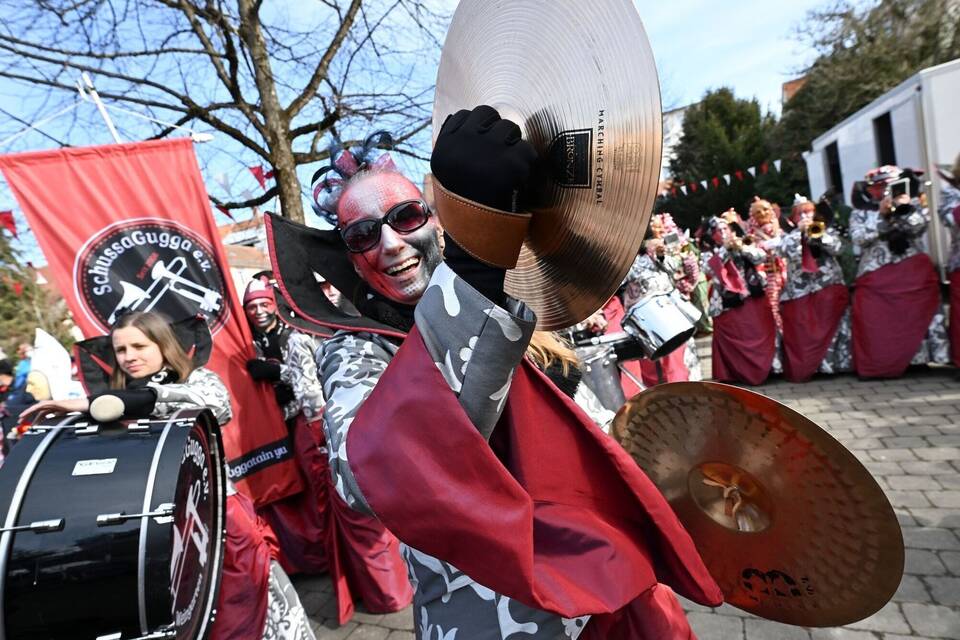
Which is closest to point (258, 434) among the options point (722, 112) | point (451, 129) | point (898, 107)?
point (451, 129)

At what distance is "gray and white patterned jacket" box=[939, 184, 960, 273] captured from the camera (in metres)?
5.43

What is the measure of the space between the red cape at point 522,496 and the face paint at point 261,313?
4009 mm

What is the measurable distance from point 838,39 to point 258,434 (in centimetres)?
2479

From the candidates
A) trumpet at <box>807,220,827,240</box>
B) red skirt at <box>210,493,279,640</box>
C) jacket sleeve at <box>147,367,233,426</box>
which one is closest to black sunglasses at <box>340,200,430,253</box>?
jacket sleeve at <box>147,367,233,426</box>

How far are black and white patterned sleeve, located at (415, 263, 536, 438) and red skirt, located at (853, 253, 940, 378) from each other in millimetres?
6781

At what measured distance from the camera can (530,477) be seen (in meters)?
0.90

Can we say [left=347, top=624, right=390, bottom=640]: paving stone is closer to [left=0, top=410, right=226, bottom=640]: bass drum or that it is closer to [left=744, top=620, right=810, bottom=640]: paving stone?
[left=0, top=410, right=226, bottom=640]: bass drum

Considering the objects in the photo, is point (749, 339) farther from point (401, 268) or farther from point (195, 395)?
point (401, 268)

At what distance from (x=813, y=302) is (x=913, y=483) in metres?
3.33

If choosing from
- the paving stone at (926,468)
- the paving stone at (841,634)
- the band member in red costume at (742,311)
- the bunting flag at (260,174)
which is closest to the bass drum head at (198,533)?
the paving stone at (841,634)

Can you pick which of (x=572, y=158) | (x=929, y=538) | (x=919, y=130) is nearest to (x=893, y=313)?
(x=929, y=538)

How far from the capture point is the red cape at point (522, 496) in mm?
744

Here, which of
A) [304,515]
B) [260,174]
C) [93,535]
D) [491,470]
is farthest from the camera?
[260,174]

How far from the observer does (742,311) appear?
22.1 feet
